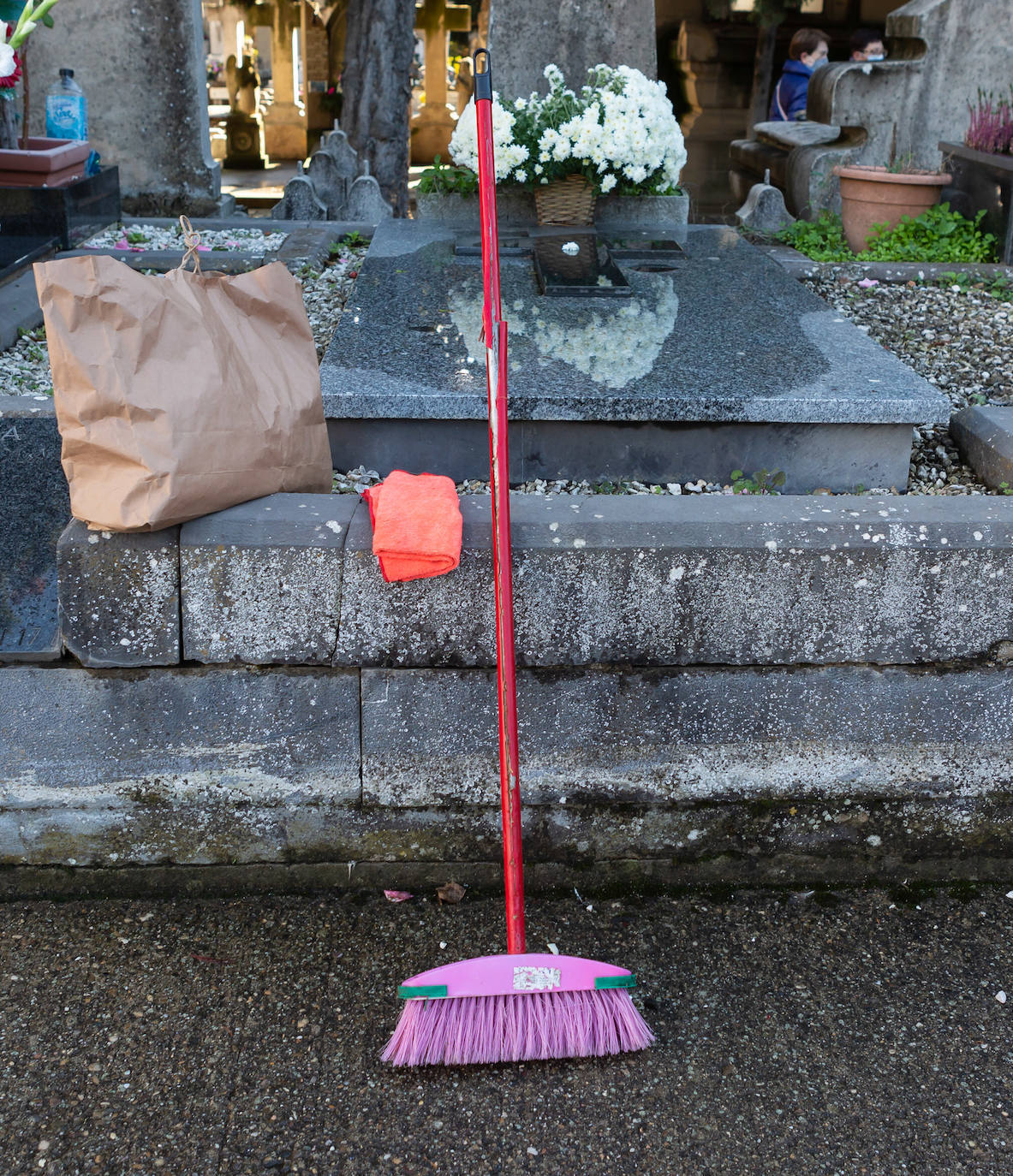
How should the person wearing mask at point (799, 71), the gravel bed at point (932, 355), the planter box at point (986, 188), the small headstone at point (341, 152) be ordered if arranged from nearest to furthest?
the gravel bed at point (932, 355) < the planter box at point (986, 188) < the small headstone at point (341, 152) < the person wearing mask at point (799, 71)

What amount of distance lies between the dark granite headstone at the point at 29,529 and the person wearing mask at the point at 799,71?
866cm

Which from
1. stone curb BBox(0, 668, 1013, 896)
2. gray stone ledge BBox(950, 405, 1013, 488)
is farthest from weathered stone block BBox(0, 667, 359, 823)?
gray stone ledge BBox(950, 405, 1013, 488)

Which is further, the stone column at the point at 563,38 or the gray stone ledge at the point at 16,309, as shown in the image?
the stone column at the point at 563,38

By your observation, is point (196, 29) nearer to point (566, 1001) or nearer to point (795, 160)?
point (795, 160)

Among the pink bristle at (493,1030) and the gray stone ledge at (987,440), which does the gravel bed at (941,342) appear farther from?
the pink bristle at (493,1030)

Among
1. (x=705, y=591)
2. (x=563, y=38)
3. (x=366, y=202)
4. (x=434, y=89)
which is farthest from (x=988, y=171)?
(x=434, y=89)

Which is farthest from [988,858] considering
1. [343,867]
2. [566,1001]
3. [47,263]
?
[47,263]

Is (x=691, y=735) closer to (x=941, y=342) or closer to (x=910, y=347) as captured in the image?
(x=910, y=347)

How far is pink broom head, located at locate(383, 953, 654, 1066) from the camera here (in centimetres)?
192

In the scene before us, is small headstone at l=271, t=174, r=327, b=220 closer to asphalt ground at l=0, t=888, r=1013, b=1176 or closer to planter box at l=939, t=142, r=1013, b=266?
planter box at l=939, t=142, r=1013, b=266

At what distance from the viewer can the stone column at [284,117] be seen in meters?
18.0

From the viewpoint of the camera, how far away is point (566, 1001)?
1.96 metres

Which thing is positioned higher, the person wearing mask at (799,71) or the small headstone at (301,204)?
the person wearing mask at (799,71)

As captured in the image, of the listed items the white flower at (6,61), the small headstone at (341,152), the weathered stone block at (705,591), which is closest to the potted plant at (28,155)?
the white flower at (6,61)
